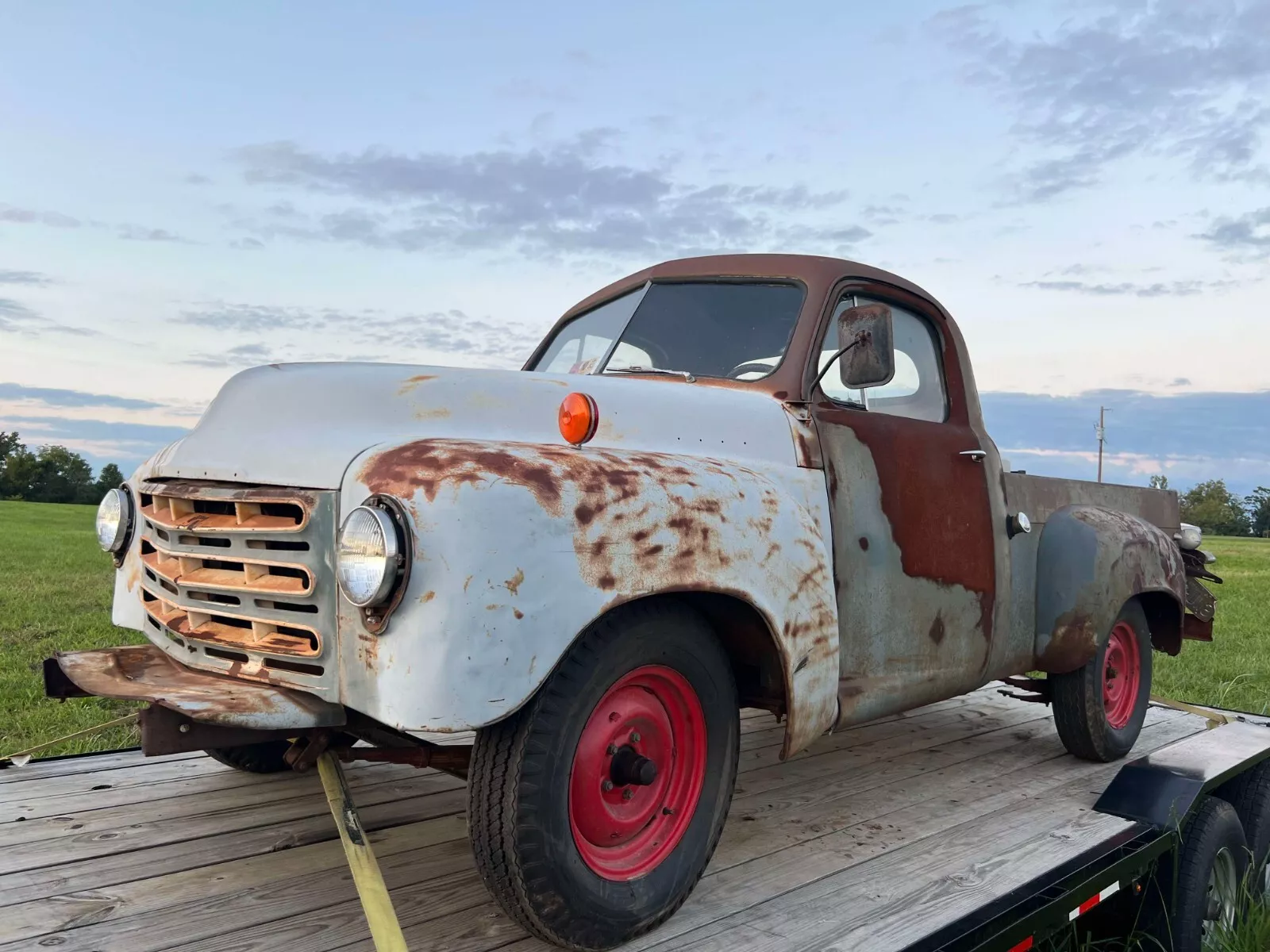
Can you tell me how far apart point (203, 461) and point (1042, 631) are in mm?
3167

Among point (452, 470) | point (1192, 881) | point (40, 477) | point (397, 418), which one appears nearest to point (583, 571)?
point (452, 470)

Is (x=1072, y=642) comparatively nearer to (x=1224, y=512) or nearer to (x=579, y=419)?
(x=579, y=419)

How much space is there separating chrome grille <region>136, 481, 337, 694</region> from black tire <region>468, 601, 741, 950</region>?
17.1 inches

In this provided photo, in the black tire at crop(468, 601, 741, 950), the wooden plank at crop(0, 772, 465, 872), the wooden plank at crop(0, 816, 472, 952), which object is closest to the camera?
the black tire at crop(468, 601, 741, 950)

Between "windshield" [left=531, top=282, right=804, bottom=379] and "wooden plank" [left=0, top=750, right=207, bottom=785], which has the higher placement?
"windshield" [left=531, top=282, right=804, bottom=379]

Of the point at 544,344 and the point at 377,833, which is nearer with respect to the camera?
the point at 377,833

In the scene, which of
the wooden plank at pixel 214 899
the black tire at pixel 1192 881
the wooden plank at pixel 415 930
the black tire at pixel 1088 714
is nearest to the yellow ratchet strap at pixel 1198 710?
the black tire at pixel 1088 714

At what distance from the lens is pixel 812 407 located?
121 inches

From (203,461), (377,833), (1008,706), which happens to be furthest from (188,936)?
(1008,706)

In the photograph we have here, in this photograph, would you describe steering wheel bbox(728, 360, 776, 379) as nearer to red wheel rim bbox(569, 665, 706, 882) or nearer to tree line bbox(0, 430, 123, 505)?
red wheel rim bbox(569, 665, 706, 882)

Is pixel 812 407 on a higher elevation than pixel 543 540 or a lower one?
higher

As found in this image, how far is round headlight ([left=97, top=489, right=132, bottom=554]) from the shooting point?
296 cm

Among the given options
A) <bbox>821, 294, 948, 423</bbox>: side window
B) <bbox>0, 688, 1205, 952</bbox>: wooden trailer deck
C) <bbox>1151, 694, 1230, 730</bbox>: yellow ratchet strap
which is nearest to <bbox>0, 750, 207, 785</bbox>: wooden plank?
<bbox>0, 688, 1205, 952</bbox>: wooden trailer deck

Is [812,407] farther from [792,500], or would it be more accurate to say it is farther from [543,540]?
[543,540]
